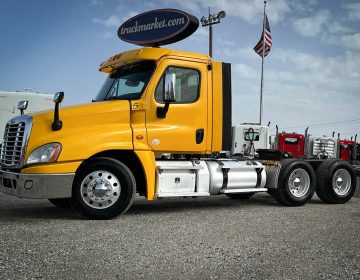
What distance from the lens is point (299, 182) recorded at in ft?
32.6

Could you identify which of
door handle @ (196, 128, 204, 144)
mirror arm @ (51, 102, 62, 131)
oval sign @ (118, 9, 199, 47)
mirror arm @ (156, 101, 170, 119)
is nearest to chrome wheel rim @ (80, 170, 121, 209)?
mirror arm @ (51, 102, 62, 131)

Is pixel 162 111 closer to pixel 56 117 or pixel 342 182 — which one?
pixel 56 117

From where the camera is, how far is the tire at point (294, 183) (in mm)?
9523

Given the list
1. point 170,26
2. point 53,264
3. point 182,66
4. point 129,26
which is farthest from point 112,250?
point 129,26

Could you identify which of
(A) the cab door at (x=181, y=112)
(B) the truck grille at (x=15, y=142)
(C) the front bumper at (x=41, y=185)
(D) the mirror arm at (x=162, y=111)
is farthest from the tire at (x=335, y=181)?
(B) the truck grille at (x=15, y=142)

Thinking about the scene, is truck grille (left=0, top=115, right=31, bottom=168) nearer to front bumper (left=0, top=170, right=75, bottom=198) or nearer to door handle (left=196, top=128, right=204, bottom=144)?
front bumper (left=0, top=170, right=75, bottom=198)

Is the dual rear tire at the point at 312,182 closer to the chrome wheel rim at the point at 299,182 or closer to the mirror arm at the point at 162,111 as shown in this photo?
the chrome wheel rim at the point at 299,182

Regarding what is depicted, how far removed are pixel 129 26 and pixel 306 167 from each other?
5.02 metres

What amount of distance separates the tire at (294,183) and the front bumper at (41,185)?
4.70 m

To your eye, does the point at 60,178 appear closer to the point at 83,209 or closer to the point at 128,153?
the point at 83,209

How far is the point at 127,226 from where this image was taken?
22.1ft

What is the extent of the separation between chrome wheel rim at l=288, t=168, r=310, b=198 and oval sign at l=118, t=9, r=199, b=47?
3.93 metres

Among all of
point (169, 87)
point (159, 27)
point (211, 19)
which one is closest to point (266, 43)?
point (211, 19)

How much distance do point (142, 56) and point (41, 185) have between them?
2.89 m
